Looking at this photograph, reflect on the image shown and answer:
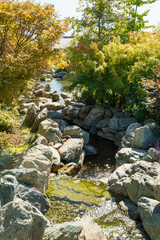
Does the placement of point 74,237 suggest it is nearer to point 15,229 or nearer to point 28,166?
point 15,229

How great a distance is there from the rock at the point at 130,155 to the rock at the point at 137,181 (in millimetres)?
523

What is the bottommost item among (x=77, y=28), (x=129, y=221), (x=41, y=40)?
(x=129, y=221)

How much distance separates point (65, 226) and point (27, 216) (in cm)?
79

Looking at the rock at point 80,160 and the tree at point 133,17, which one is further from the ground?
the tree at point 133,17

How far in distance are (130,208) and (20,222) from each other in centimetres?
292

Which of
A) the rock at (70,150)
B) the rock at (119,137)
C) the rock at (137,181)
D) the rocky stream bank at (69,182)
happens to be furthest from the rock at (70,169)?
the rock at (119,137)

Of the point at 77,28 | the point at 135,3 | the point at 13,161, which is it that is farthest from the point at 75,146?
the point at 135,3

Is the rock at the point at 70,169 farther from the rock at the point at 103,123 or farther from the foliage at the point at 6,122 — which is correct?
the rock at the point at 103,123

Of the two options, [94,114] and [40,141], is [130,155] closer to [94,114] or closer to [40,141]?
[40,141]

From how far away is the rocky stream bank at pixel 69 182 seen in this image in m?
2.99

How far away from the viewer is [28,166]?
511 centimetres

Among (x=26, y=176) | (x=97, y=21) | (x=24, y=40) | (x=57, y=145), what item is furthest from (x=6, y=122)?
(x=97, y=21)

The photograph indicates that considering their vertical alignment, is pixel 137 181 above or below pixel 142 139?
below

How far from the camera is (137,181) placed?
15.7 feet
